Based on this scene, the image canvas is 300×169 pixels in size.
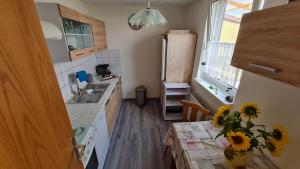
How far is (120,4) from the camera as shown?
285 cm

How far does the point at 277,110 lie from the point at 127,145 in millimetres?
1947

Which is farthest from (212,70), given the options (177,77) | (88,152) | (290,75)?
(88,152)

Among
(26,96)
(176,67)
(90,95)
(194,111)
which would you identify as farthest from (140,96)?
(26,96)

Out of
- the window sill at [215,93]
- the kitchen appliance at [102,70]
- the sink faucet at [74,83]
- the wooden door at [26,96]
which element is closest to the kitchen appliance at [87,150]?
the wooden door at [26,96]

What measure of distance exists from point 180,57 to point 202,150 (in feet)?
6.10

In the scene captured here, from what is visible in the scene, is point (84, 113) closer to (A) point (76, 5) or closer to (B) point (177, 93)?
(B) point (177, 93)

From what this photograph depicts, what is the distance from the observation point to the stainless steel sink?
1974 mm

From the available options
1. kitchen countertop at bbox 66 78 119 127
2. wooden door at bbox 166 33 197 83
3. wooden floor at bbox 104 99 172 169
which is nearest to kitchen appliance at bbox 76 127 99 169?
kitchen countertop at bbox 66 78 119 127

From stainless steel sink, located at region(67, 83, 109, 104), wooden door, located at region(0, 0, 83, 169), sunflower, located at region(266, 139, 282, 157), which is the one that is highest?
wooden door, located at region(0, 0, 83, 169)

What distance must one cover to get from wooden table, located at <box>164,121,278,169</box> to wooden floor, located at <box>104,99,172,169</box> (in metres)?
0.81

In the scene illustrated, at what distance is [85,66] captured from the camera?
2611 millimetres

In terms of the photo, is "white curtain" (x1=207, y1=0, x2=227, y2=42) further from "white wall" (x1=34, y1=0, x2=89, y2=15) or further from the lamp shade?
"white wall" (x1=34, y1=0, x2=89, y2=15)

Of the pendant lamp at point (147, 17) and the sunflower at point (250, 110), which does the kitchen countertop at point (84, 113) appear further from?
the sunflower at point (250, 110)

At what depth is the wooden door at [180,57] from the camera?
247cm
